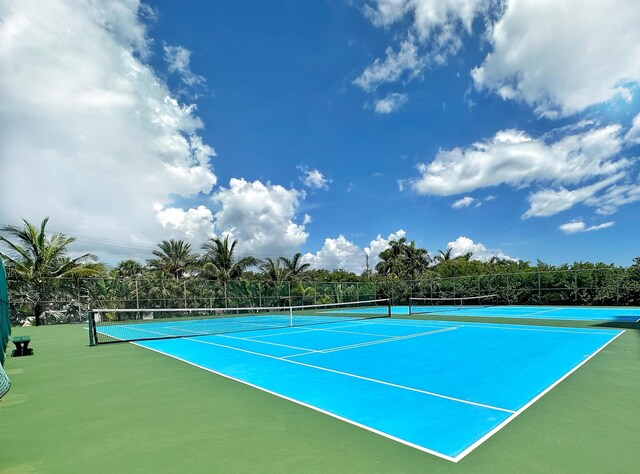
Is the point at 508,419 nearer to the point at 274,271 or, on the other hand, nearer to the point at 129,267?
the point at 274,271

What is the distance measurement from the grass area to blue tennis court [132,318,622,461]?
0.99 ft

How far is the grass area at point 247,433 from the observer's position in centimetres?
363

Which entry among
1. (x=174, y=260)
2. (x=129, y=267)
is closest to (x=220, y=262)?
(x=174, y=260)

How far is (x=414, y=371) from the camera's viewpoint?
734 cm

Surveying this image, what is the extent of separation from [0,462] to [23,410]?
6.86 ft

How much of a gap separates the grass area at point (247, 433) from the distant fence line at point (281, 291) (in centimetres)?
1745

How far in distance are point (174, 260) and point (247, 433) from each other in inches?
1386

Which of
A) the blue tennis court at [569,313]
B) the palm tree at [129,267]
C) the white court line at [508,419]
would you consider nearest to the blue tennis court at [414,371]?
the white court line at [508,419]

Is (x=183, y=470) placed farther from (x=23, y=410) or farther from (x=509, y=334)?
(x=509, y=334)

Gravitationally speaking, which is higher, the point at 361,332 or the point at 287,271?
the point at 287,271

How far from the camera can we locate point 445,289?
117ft

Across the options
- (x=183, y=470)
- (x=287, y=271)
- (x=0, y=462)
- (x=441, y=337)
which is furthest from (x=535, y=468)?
(x=287, y=271)

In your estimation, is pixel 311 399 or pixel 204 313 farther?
pixel 204 313

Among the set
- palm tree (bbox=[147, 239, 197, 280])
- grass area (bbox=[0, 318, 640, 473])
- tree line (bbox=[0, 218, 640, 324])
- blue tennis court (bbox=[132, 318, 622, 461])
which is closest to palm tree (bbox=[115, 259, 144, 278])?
tree line (bbox=[0, 218, 640, 324])
